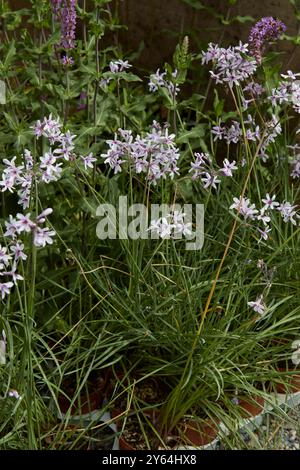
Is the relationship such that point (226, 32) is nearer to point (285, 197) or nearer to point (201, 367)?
point (285, 197)

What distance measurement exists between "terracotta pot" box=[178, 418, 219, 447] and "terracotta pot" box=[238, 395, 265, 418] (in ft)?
0.41

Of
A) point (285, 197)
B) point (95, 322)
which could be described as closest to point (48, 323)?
point (95, 322)

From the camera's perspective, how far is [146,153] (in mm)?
2992

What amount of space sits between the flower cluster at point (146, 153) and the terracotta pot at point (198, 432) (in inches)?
34.0

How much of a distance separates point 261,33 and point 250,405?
1327 mm

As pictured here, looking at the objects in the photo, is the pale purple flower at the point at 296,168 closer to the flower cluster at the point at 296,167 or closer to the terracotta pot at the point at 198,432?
the flower cluster at the point at 296,167

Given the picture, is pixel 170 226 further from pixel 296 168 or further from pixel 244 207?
pixel 296 168

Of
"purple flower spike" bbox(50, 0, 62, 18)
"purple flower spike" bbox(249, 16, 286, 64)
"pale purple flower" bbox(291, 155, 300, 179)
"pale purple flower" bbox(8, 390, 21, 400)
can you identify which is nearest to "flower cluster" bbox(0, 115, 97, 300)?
"pale purple flower" bbox(8, 390, 21, 400)

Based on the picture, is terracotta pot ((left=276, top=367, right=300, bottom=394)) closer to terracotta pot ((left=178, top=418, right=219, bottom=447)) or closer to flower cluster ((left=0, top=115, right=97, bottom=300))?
terracotta pot ((left=178, top=418, right=219, bottom=447))

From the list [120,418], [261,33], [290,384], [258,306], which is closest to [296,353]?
[290,384]

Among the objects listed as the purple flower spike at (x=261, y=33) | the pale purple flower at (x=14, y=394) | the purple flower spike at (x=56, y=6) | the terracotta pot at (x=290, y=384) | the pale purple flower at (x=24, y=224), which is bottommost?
the terracotta pot at (x=290, y=384)

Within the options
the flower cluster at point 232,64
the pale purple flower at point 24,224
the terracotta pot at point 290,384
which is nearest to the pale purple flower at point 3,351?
the pale purple flower at point 24,224

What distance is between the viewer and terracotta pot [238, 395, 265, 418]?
303 cm

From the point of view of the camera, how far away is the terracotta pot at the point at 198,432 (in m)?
2.96
